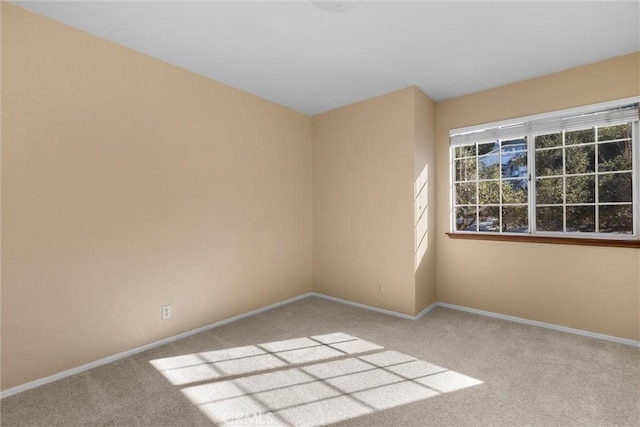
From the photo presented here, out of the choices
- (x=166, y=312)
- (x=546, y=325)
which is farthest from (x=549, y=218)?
(x=166, y=312)

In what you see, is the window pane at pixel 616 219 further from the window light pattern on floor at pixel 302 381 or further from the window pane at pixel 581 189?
the window light pattern on floor at pixel 302 381

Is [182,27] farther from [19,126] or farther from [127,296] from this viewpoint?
[127,296]

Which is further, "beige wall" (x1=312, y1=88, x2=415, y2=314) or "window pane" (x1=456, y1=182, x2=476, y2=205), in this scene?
"window pane" (x1=456, y1=182, x2=476, y2=205)

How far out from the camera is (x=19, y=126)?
204 cm

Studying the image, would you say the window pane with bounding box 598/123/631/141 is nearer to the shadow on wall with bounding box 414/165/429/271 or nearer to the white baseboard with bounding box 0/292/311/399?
the shadow on wall with bounding box 414/165/429/271

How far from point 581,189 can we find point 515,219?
65 centimetres

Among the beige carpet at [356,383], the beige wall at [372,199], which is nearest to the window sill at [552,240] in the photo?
the beige wall at [372,199]

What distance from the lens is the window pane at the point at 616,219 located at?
9.12 ft

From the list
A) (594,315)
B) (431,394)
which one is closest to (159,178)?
(431,394)

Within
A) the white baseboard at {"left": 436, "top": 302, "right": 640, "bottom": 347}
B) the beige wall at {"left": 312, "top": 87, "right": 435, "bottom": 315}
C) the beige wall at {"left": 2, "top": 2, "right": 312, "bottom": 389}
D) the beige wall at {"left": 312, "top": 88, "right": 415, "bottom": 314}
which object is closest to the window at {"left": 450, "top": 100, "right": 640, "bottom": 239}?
the beige wall at {"left": 312, "top": 87, "right": 435, "bottom": 315}

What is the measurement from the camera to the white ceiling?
208 centimetres

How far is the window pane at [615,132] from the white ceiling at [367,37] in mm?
662

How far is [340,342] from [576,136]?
3173 millimetres

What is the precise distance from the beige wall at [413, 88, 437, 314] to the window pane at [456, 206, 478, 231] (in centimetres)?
31
